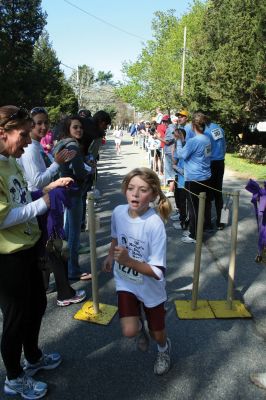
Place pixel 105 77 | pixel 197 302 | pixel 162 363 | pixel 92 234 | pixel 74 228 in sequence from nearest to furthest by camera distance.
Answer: pixel 162 363 < pixel 92 234 < pixel 197 302 < pixel 74 228 < pixel 105 77

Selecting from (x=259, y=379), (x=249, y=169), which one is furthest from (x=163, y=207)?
(x=249, y=169)

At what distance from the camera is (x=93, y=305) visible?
379 centimetres

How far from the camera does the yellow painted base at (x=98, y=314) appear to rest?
3.64 metres

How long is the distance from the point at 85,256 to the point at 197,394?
3.03 meters

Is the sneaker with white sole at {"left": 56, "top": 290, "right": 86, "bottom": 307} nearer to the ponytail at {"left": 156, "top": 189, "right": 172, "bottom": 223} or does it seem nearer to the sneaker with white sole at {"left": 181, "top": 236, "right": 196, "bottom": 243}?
the ponytail at {"left": 156, "top": 189, "right": 172, "bottom": 223}

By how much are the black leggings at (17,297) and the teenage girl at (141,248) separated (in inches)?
23.4

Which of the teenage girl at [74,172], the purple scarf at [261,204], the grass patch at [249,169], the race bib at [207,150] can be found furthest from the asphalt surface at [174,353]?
the grass patch at [249,169]

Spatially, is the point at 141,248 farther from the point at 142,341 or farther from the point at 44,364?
the point at 44,364

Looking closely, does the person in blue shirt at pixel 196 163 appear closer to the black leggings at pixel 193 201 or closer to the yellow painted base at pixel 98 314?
the black leggings at pixel 193 201

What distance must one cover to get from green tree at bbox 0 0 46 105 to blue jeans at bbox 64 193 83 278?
21.8 meters

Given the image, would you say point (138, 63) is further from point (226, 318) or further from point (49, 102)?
point (226, 318)

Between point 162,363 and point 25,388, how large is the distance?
1015mm

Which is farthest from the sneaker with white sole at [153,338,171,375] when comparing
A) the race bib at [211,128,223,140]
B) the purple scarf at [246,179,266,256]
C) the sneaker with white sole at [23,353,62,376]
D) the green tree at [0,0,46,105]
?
the green tree at [0,0,46,105]

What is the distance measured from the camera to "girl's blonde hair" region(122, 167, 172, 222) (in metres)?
2.65
